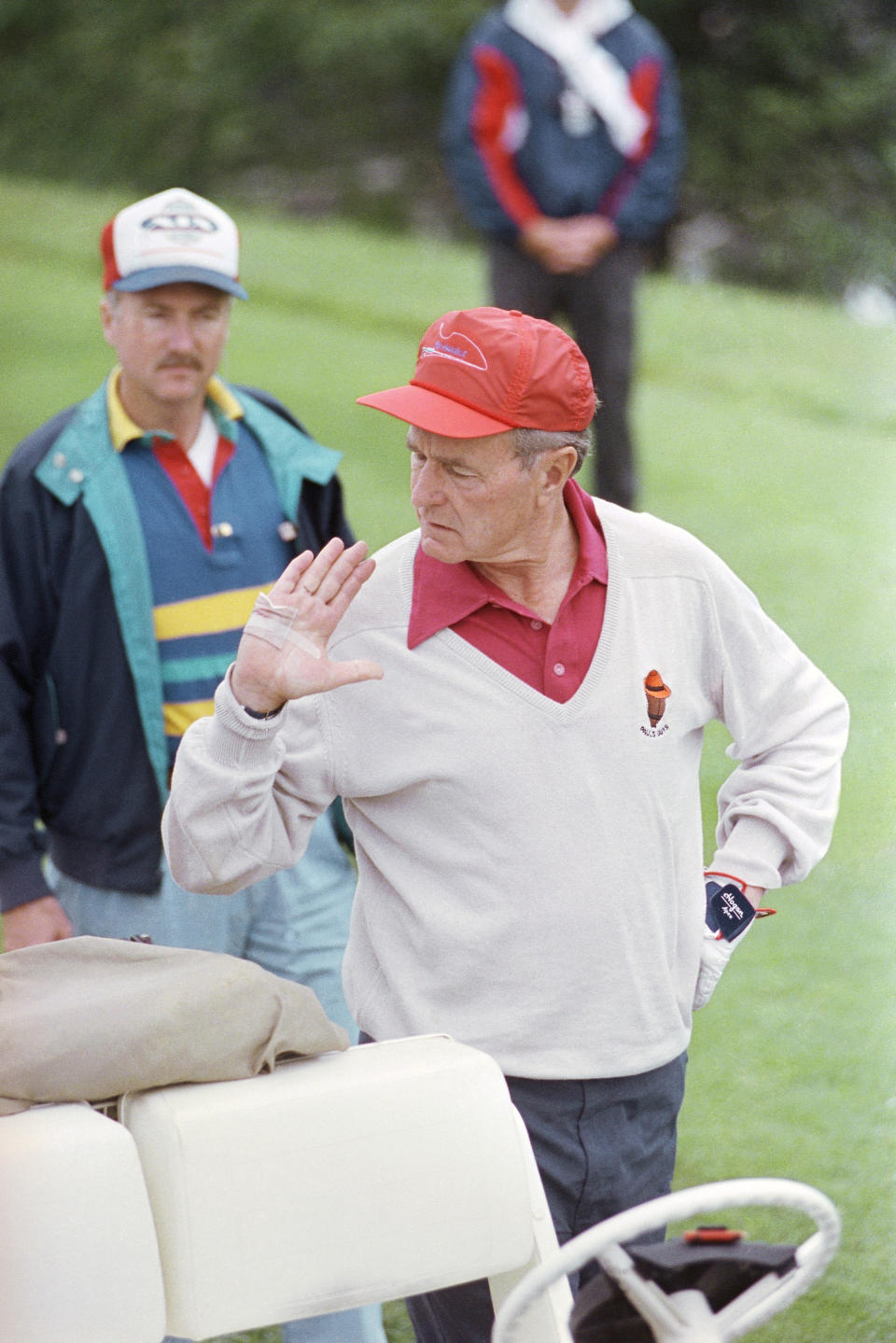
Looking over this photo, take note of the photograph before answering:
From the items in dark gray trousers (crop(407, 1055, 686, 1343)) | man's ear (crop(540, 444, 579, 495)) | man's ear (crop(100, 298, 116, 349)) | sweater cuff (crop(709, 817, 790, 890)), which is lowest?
dark gray trousers (crop(407, 1055, 686, 1343))

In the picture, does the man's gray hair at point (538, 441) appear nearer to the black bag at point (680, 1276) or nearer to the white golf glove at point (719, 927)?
the white golf glove at point (719, 927)

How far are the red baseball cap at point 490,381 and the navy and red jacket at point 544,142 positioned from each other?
2936 millimetres

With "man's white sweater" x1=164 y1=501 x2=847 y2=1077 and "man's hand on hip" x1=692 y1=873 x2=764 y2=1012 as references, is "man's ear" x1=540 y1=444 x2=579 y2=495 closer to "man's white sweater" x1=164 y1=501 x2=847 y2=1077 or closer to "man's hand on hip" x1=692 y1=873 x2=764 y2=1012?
"man's white sweater" x1=164 y1=501 x2=847 y2=1077

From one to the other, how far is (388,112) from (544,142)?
14.6 ft

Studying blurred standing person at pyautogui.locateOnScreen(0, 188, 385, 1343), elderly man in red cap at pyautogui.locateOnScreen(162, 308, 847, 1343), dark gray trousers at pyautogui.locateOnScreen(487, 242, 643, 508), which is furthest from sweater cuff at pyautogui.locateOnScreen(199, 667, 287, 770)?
dark gray trousers at pyautogui.locateOnScreen(487, 242, 643, 508)

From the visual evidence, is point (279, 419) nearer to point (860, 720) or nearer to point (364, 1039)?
point (364, 1039)

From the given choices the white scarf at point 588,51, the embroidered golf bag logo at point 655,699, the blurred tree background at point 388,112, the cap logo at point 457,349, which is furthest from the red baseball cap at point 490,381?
the white scarf at point 588,51

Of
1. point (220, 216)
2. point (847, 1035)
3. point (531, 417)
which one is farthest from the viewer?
point (847, 1035)

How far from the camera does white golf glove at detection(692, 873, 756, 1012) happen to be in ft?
6.37

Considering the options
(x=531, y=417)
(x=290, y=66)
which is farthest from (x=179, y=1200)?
(x=290, y=66)

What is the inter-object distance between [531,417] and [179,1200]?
33.0 inches

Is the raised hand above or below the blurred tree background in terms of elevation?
below

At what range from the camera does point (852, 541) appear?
199 inches

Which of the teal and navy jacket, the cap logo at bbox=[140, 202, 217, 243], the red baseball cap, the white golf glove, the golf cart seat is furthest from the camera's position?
the cap logo at bbox=[140, 202, 217, 243]
